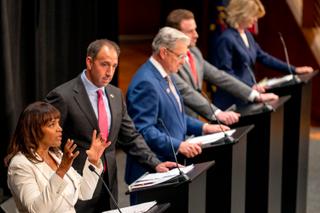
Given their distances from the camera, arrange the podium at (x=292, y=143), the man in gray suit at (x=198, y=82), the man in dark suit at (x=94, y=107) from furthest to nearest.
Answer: the podium at (x=292, y=143), the man in gray suit at (x=198, y=82), the man in dark suit at (x=94, y=107)

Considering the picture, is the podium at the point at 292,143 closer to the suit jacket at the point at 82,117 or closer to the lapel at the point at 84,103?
the suit jacket at the point at 82,117

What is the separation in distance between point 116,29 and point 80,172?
11.4ft

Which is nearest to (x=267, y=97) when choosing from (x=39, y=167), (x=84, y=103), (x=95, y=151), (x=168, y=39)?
(x=168, y=39)

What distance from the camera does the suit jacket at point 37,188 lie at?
9.89 ft

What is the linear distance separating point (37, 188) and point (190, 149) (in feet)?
3.59

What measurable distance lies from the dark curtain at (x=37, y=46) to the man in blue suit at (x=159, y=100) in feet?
4.33

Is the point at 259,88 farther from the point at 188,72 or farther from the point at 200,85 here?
the point at 188,72

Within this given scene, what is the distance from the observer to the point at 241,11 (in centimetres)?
564

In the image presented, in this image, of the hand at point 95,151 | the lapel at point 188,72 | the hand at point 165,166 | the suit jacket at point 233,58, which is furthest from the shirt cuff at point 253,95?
the hand at point 95,151

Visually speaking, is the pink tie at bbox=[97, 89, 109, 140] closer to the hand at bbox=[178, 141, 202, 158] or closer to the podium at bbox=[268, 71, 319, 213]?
the hand at bbox=[178, 141, 202, 158]

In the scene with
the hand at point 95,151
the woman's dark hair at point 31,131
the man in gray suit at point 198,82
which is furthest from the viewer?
the man in gray suit at point 198,82

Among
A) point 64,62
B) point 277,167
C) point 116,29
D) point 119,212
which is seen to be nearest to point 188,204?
point 119,212

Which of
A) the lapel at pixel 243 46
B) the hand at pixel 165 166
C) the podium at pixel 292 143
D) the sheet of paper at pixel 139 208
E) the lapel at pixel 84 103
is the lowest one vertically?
the podium at pixel 292 143

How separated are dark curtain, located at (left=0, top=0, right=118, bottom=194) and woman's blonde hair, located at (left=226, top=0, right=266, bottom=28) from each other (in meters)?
1.34
